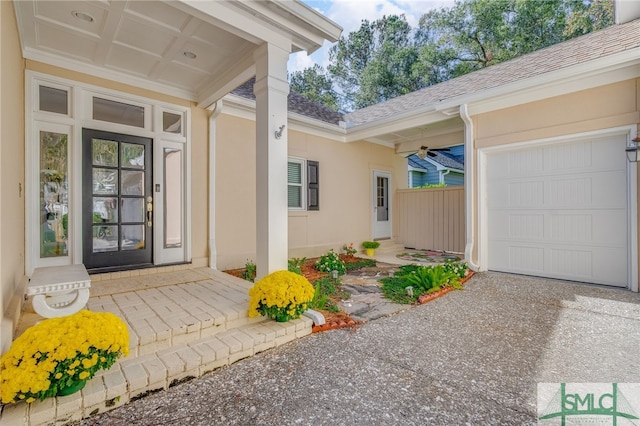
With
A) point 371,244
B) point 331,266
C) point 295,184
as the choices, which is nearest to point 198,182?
point 295,184

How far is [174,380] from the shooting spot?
2.14 m

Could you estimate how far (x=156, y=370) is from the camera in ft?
6.87

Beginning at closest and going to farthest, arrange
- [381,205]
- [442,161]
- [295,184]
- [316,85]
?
[295,184] → [381,205] → [442,161] → [316,85]

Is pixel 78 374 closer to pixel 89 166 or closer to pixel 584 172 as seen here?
pixel 89 166

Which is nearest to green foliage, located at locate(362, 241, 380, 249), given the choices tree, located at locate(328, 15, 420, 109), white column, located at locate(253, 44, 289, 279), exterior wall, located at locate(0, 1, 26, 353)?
white column, located at locate(253, 44, 289, 279)

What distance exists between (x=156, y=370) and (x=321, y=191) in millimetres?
5431

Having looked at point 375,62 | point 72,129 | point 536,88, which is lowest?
point 72,129

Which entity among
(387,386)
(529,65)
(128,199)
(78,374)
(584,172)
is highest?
(529,65)

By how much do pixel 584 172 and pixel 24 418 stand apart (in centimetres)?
659

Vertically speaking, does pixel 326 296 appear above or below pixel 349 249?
below

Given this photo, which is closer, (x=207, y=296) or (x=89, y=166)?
(x=207, y=296)

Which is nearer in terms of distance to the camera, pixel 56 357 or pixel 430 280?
pixel 56 357

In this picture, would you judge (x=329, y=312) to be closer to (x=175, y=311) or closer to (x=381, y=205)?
(x=175, y=311)

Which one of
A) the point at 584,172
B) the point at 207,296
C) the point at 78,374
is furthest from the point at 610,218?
the point at 78,374
